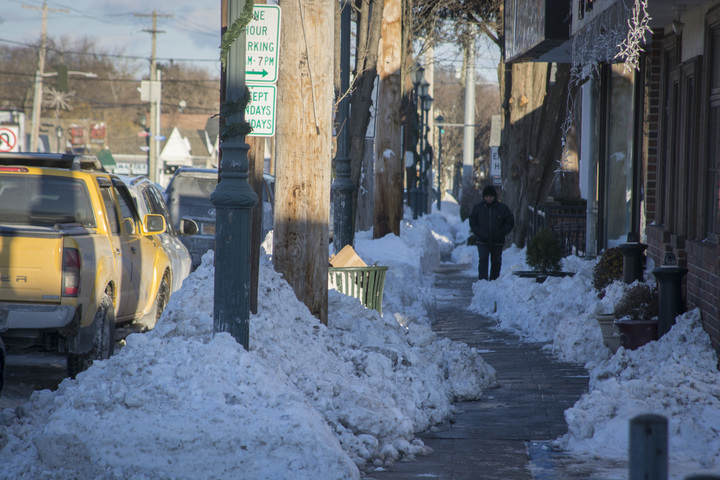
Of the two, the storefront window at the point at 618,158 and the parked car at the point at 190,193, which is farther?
the parked car at the point at 190,193

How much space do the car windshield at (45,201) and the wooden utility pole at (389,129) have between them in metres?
9.42

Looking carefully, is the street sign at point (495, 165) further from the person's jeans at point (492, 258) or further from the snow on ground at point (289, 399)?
the snow on ground at point (289, 399)

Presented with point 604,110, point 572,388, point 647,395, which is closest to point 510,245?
point 604,110

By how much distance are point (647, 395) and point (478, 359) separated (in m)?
2.10

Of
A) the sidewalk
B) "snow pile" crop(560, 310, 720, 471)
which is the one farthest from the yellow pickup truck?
"snow pile" crop(560, 310, 720, 471)

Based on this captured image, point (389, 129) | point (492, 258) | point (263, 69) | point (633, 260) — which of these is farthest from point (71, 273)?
point (389, 129)

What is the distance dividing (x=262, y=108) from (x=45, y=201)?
331 centimetres

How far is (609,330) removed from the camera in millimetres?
8578

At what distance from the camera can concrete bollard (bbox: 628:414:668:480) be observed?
8.59ft

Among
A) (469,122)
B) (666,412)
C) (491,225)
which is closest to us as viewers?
(666,412)

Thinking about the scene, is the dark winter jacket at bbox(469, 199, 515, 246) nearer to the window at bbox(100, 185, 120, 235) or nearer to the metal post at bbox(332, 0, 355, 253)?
the metal post at bbox(332, 0, 355, 253)

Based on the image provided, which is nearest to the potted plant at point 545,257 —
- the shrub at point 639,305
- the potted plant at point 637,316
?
the potted plant at point 637,316

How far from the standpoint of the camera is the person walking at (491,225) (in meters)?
14.9

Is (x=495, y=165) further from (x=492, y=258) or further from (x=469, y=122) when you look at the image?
(x=492, y=258)
